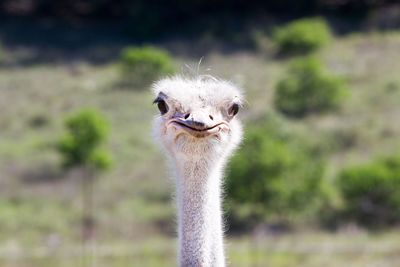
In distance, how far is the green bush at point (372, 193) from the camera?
81.1ft

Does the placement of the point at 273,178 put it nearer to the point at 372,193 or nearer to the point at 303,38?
the point at 372,193

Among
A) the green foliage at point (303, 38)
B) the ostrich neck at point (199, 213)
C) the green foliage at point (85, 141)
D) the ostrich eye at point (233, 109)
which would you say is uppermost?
the green foliage at point (303, 38)

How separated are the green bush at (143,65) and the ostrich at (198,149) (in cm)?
3093

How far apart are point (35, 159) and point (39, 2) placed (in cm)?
1791

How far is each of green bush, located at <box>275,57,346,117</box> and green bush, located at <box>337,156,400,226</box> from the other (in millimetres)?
7514

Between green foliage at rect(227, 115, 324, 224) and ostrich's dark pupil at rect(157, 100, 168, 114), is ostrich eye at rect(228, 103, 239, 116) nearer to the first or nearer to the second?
ostrich's dark pupil at rect(157, 100, 168, 114)

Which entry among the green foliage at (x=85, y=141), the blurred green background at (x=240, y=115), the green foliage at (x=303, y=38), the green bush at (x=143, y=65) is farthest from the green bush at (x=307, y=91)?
the green foliage at (x=85, y=141)

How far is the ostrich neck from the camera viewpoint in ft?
14.8

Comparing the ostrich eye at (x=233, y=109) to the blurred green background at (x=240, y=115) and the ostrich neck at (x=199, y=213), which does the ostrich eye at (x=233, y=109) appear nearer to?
the ostrich neck at (x=199, y=213)

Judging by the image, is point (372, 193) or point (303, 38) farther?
point (303, 38)

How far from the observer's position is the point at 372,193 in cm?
2542

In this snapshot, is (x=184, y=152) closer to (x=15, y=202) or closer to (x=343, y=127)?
(x=15, y=202)

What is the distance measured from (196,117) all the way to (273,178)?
18.5 m

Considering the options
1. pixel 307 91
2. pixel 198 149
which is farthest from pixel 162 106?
pixel 307 91
